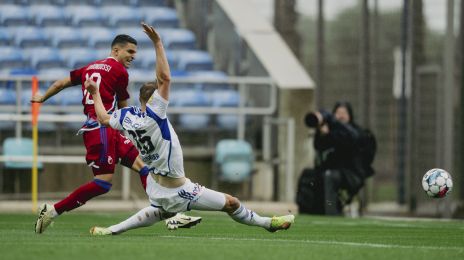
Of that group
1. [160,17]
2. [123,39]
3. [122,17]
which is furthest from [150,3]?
[123,39]

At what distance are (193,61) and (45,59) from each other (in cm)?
236

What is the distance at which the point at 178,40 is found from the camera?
20938 millimetres

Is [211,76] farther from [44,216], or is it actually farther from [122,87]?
[44,216]

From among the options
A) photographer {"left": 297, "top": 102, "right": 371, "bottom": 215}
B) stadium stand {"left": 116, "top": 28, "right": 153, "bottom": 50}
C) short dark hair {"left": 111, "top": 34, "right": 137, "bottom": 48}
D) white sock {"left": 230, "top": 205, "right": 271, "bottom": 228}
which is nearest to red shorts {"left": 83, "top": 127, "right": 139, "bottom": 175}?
short dark hair {"left": 111, "top": 34, "right": 137, "bottom": 48}

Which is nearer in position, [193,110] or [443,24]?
[193,110]

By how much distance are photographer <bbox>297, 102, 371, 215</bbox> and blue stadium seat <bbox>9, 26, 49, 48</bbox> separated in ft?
18.0

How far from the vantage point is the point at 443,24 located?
21.0 metres

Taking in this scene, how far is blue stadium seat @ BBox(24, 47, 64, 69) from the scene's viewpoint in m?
19.9

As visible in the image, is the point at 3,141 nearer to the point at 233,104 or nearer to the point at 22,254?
the point at 233,104

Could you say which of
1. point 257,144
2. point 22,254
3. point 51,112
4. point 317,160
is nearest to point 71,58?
point 51,112

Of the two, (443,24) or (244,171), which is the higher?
(443,24)

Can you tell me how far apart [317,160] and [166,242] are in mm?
7515

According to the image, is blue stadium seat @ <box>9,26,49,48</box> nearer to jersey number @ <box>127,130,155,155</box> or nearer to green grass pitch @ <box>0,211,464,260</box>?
green grass pitch @ <box>0,211,464,260</box>

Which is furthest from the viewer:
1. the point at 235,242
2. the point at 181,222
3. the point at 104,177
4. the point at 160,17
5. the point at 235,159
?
the point at 160,17
